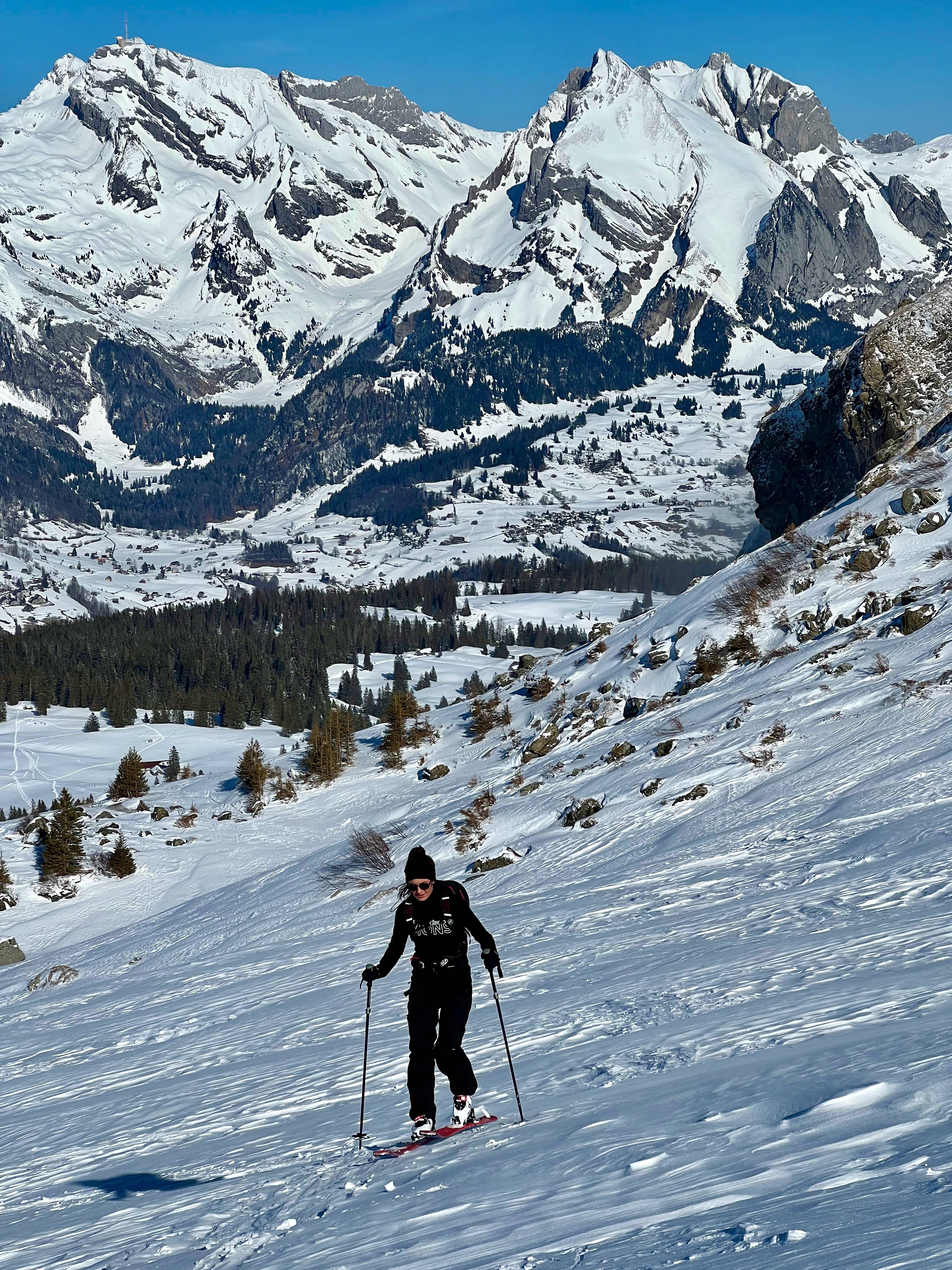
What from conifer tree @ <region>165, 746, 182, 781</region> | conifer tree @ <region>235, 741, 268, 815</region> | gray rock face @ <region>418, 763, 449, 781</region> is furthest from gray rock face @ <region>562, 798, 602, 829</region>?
conifer tree @ <region>165, 746, 182, 781</region>

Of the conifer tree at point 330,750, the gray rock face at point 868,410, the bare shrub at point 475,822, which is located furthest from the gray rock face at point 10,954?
the gray rock face at point 868,410

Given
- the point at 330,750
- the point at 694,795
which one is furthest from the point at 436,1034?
the point at 330,750

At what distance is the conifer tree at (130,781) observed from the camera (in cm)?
8712

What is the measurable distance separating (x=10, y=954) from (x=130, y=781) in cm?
4100

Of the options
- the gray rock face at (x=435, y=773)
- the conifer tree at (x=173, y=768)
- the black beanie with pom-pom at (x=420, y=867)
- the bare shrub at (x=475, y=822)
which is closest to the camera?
the black beanie with pom-pom at (x=420, y=867)

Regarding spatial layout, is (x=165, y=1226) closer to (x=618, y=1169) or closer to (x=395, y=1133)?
(x=395, y=1133)

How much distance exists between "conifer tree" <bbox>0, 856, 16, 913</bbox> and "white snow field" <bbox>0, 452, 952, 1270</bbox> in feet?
55.2

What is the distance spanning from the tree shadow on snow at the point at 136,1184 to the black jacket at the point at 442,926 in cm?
258

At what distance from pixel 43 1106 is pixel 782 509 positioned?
56.6m

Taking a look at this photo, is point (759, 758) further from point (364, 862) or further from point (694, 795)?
point (364, 862)

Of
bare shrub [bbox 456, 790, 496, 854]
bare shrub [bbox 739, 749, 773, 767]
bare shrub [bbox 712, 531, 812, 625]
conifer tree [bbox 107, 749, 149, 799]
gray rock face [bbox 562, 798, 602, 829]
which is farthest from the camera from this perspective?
conifer tree [bbox 107, 749, 149, 799]

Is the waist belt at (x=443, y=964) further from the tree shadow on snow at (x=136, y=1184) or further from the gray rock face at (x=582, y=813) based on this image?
the gray rock face at (x=582, y=813)

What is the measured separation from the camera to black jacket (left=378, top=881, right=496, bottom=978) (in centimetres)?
1089

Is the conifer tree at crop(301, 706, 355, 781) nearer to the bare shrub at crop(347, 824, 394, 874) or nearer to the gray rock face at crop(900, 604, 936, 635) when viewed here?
the bare shrub at crop(347, 824, 394, 874)
